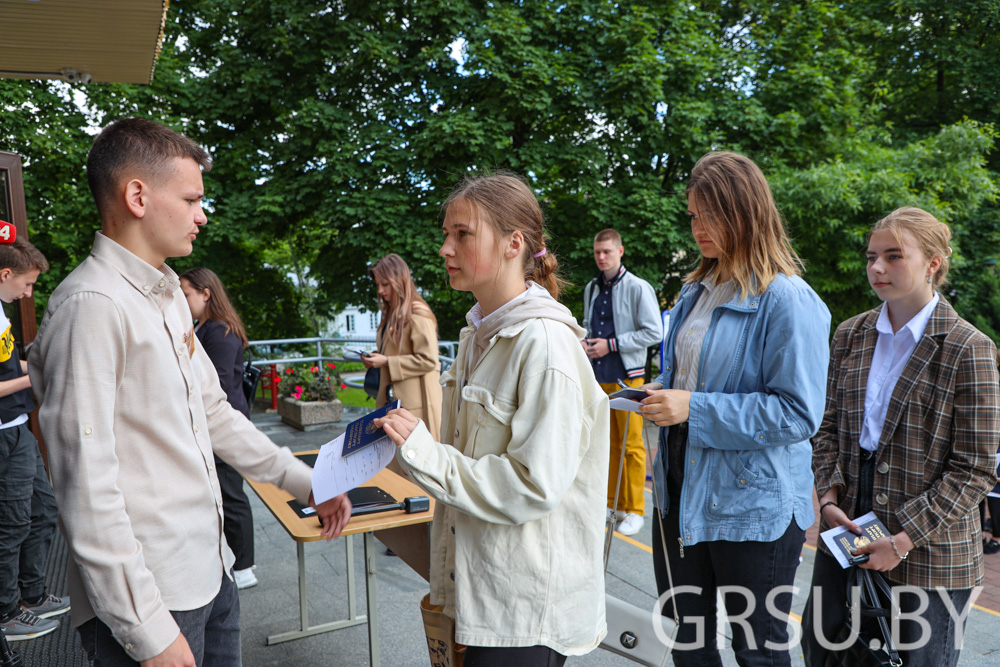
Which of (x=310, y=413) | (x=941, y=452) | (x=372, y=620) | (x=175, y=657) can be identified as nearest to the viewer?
(x=175, y=657)

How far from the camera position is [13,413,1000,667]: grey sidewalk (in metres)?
3.20

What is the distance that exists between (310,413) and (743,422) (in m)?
7.58

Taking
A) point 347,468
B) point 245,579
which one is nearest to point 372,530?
point 347,468

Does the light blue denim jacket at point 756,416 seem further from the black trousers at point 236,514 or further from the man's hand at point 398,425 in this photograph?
the black trousers at point 236,514

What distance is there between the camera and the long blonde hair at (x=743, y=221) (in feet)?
6.66

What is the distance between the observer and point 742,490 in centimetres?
199

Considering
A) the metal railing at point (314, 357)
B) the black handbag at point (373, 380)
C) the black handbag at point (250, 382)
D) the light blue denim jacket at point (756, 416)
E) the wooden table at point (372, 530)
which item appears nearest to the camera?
the light blue denim jacket at point (756, 416)

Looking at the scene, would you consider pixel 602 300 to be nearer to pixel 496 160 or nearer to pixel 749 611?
pixel 749 611

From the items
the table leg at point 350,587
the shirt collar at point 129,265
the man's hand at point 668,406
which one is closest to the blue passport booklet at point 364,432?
the shirt collar at point 129,265

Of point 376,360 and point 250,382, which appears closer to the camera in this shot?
point 250,382

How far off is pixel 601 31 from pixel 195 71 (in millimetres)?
7784

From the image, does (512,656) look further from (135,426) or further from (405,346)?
(405,346)

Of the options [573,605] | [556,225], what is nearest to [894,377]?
[573,605]

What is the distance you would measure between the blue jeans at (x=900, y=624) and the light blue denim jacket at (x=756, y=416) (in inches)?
15.3
